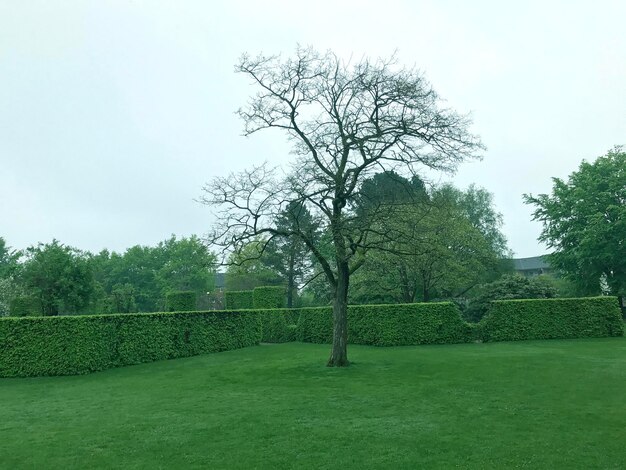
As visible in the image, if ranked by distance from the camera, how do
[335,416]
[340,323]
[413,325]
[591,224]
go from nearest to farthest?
[335,416]
[340,323]
[413,325]
[591,224]

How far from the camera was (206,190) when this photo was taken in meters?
17.5

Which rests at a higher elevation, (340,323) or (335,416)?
(340,323)

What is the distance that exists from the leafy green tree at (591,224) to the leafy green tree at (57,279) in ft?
117

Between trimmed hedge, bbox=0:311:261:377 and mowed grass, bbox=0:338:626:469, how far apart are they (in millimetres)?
891

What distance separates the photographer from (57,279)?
1291 inches

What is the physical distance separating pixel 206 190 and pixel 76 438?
9.78 metres

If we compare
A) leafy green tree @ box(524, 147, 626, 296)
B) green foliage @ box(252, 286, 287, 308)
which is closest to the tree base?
green foliage @ box(252, 286, 287, 308)

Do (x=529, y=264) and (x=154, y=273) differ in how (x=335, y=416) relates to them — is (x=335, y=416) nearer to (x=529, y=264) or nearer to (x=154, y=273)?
(x=154, y=273)

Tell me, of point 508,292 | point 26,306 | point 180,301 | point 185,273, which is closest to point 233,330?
point 180,301

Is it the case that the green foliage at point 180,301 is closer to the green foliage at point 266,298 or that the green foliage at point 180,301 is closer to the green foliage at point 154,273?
the green foliage at point 266,298

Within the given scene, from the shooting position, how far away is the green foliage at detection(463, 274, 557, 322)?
31.0 m

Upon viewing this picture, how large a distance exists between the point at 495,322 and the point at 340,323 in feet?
37.9

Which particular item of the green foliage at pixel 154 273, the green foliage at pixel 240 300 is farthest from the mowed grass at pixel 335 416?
the green foliage at pixel 154 273

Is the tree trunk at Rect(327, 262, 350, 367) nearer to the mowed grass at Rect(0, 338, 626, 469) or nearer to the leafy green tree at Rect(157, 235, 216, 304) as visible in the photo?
the mowed grass at Rect(0, 338, 626, 469)
